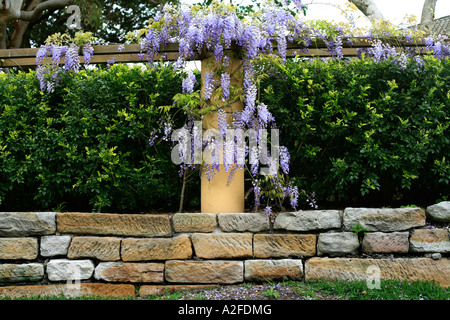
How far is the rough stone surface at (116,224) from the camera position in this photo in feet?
11.1

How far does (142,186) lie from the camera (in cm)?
354

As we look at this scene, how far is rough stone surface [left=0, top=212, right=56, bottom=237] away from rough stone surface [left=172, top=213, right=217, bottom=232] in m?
1.08

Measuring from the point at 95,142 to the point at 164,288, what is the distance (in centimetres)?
145

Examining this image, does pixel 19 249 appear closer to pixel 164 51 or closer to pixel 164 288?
pixel 164 288

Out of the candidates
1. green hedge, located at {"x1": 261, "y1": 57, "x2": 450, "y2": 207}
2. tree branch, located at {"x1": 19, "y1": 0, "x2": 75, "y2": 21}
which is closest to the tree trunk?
green hedge, located at {"x1": 261, "y1": 57, "x2": 450, "y2": 207}

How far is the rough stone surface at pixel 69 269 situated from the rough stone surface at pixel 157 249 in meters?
0.32

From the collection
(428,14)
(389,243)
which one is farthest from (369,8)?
(389,243)

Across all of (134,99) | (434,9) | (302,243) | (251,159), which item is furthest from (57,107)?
(434,9)

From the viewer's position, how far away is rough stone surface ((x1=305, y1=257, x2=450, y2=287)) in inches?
127

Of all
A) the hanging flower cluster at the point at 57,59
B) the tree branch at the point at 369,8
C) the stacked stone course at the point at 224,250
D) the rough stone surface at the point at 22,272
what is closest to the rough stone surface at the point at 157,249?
the stacked stone course at the point at 224,250

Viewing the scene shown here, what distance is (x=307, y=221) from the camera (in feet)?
10.9

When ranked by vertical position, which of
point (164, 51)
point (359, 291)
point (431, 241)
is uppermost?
point (164, 51)

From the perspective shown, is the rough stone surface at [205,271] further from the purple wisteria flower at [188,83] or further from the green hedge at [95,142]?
the purple wisteria flower at [188,83]
